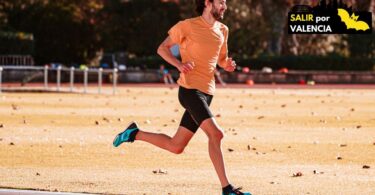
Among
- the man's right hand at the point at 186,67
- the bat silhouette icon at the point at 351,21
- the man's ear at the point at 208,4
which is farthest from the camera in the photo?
the bat silhouette icon at the point at 351,21

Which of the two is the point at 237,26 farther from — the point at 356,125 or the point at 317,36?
the point at 356,125

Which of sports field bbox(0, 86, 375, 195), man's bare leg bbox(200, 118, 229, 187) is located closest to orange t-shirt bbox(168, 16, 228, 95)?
man's bare leg bbox(200, 118, 229, 187)

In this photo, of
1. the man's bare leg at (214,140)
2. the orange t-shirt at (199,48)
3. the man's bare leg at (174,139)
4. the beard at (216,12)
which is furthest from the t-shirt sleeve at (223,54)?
the man's bare leg at (214,140)

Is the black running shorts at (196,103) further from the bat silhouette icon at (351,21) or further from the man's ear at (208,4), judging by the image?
the bat silhouette icon at (351,21)

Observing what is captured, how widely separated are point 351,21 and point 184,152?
27.1 meters

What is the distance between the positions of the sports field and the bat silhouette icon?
28.9 ft

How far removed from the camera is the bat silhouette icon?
38.7m

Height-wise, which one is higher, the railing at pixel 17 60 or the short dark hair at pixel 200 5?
the short dark hair at pixel 200 5

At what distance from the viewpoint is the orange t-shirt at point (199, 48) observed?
1091 cm

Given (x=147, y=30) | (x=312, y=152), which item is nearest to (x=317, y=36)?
(x=147, y=30)

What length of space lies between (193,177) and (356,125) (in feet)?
35.0

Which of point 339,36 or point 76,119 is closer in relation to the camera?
point 76,119

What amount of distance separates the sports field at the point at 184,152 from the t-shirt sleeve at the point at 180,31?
5.01 ft

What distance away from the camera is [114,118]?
2464 centimetres
